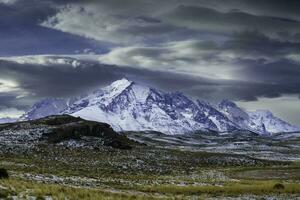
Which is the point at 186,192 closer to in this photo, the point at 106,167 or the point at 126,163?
the point at 106,167

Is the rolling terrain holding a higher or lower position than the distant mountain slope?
lower

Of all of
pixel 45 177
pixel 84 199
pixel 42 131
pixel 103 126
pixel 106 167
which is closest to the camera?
pixel 84 199

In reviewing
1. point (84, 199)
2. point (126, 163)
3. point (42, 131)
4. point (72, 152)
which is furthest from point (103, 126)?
point (84, 199)

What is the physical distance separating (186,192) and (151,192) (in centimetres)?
320

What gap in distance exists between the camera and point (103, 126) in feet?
420

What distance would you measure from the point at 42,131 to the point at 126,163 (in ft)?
136

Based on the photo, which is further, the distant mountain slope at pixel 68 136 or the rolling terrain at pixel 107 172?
the distant mountain slope at pixel 68 136

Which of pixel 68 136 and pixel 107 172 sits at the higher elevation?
pixel 68 136

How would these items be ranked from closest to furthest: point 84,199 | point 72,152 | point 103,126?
point 84,199
point 72,152
point 103,126

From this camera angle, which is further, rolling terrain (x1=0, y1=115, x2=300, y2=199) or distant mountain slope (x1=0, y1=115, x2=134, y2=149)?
distant mountain slope (x1=0, y1=115, x2=134, y2=149)

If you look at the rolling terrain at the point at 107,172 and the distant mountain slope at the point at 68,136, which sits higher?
the distant mountain slope at the point at 68,136

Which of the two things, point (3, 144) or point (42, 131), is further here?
point (42, 131)

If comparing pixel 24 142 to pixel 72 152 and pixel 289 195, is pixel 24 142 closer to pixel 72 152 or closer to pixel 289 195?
pixel 72 152

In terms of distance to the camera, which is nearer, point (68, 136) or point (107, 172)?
point (107, 172)
